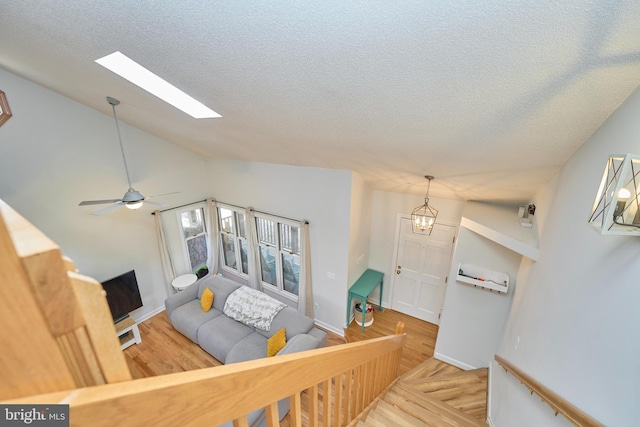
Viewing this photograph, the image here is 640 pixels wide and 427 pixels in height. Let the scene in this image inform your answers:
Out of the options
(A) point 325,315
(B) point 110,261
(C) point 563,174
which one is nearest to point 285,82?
(C) point 563,174

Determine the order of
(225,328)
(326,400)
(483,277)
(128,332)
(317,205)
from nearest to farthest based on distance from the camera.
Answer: (326,400)
(483,277)
(225,328)
(317,205)
(128,332)

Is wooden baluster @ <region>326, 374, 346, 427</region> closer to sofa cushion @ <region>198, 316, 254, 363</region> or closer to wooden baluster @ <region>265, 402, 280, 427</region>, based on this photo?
wooden baluster @ <region>265, 402, 280, 427</region>

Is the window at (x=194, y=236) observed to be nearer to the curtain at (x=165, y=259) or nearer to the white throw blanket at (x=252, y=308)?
the curtain at (x=165, y=259)

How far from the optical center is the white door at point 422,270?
4.74m

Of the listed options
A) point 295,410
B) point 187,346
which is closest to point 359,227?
point 187,346

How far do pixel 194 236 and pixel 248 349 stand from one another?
119 inches

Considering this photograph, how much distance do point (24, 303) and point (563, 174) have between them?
3.09 metres

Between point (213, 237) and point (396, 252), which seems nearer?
point (396, 252)

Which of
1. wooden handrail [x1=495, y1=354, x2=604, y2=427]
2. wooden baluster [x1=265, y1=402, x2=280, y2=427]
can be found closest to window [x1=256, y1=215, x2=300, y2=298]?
wooden handrail [x1=495, y1=354, x2=604, y2=427]

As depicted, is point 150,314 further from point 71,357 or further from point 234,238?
point 71,357

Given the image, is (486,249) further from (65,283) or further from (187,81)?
(65,283)

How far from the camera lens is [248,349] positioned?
3.97 meters

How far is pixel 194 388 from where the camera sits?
53 centimetres

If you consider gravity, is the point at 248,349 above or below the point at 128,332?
above
